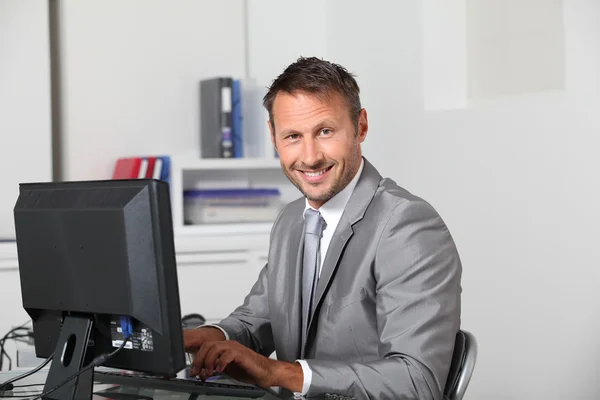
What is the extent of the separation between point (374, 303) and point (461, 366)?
0.25 meters

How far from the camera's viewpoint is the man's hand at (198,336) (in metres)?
1.85

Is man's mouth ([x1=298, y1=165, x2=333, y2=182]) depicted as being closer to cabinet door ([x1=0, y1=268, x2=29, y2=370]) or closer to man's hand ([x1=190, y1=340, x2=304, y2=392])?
man's hand ([x1=190, y1=340, x2=304, y2=392])

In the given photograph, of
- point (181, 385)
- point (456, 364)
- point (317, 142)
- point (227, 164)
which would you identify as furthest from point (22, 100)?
point (456, 364)

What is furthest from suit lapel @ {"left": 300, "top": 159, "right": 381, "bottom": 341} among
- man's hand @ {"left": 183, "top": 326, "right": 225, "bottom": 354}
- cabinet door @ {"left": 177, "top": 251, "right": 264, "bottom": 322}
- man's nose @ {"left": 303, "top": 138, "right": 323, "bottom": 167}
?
cabinet door @ {"left": 177, "top": 251, "right": 264, "bottom": 322}

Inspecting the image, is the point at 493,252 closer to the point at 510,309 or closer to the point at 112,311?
the point at 510,309

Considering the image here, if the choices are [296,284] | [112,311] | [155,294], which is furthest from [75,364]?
[296,284]

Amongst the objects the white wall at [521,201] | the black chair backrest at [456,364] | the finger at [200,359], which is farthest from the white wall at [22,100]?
the black chair backrest at [456,364]

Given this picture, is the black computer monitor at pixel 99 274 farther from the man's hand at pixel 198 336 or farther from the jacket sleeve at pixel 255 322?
the jacket sleeve at pixel 255 322

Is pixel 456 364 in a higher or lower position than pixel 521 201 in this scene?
lower

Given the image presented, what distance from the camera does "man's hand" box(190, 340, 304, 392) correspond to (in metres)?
1.61

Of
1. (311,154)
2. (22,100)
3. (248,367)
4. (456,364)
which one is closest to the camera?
(248,367)

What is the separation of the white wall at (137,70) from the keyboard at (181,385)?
233cm

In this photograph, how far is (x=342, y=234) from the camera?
1.88 meters

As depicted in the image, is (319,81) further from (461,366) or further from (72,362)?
(72,362)
